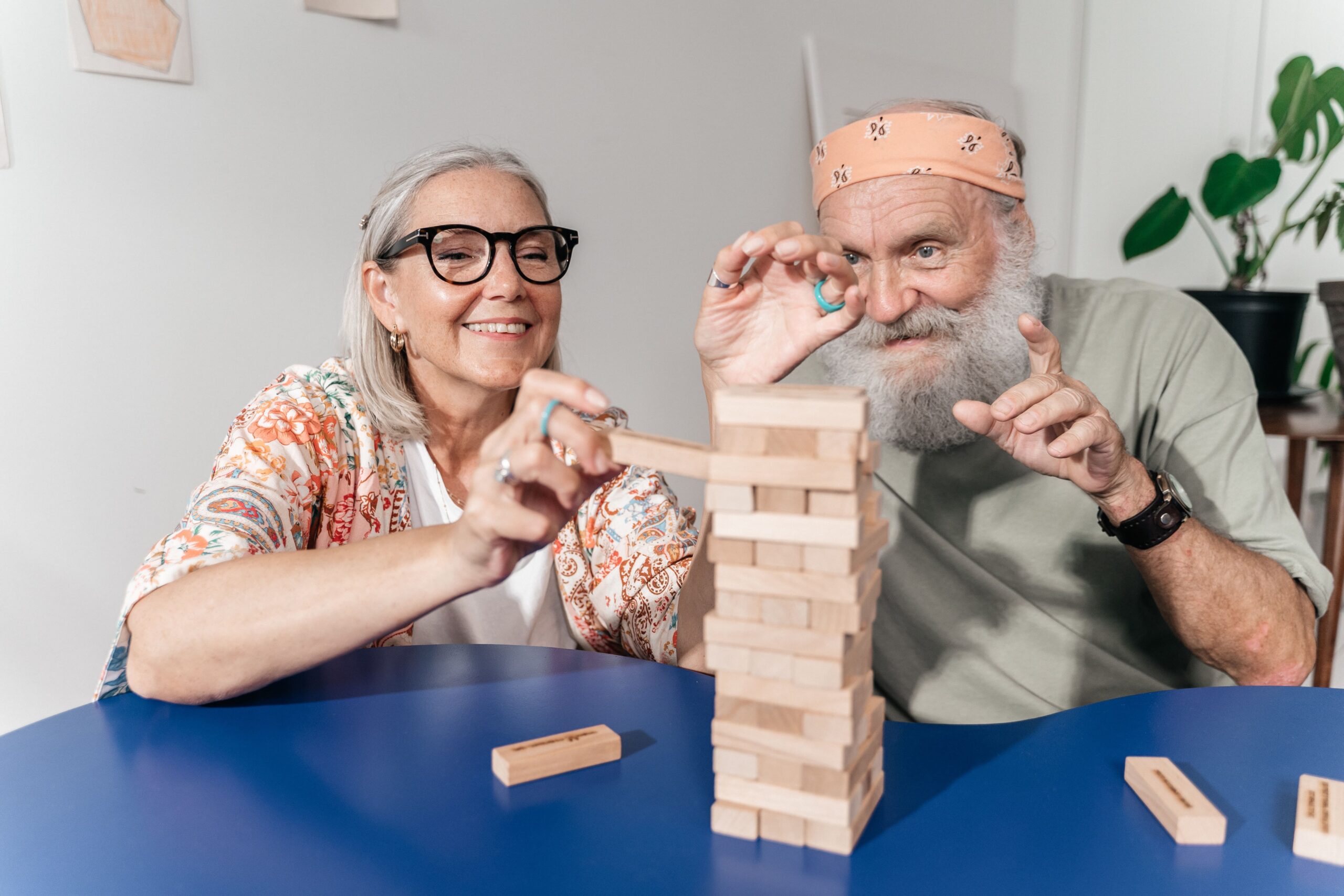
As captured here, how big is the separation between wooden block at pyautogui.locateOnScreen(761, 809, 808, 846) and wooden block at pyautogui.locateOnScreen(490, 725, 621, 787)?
20 centimetres

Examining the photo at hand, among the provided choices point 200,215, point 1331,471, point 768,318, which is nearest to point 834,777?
point 768,318

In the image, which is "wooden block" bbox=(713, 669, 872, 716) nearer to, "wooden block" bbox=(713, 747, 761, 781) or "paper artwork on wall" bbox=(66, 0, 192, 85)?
"wooden block" bbox=(713, 747, 761, 781)

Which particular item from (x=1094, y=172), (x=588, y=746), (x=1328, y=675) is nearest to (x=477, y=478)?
(x=588, y=746)

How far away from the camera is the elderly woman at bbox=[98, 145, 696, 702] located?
1.11 m

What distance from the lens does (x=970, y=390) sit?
1.89m

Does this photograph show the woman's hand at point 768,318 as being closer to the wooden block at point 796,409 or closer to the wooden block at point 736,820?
the wooden block at point 796,409

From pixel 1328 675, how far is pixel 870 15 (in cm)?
277

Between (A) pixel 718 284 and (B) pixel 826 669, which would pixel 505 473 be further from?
(A) pixel 718 284

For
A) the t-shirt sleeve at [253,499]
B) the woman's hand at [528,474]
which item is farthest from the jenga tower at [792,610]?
the t-shirt sleeve at [253,499]

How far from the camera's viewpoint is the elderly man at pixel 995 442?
1719mm

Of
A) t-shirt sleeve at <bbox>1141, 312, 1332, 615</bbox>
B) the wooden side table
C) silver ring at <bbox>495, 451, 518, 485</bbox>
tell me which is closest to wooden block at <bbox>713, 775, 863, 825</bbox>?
silver ring at <bbox>495, 451, 518, 485</bbox>

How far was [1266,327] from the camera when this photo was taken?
321 centimetres

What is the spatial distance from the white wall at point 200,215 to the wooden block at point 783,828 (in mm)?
1767

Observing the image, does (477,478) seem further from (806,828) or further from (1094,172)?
(1094,172)
